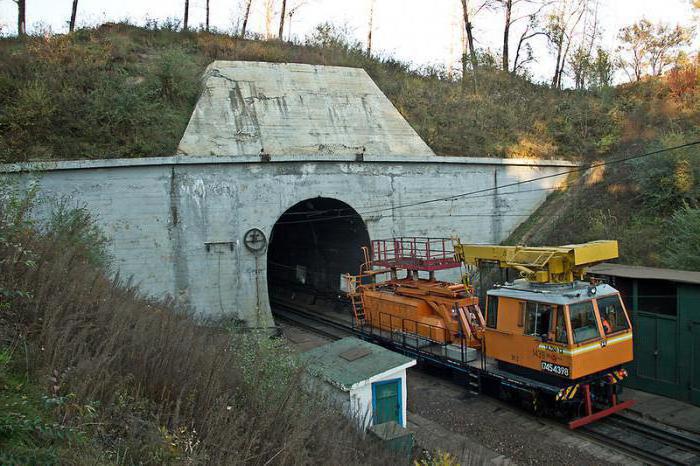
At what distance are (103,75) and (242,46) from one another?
8263 millimetres

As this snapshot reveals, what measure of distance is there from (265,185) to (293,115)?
4.56 m

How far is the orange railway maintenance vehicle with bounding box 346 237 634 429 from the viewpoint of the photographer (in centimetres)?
1004

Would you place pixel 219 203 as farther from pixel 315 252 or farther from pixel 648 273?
pixel 648 273

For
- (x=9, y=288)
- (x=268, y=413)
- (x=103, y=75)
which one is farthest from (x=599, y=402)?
(x=103, y=75)

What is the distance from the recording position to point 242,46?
86.6 feet

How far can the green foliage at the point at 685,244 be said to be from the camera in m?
14.1

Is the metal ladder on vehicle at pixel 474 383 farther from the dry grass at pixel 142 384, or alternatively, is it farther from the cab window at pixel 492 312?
the dry grass at pixel 142 384

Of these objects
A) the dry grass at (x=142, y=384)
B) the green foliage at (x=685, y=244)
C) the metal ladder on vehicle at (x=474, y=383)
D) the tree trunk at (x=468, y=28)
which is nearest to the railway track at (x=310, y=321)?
the metal ladder on vehicle at (x=474, y=383)

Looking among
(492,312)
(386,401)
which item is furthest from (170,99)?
(386,401)

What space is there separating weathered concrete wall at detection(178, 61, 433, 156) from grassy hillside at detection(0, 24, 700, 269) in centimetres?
108

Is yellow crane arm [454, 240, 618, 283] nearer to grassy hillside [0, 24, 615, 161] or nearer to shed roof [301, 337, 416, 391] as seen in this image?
shed roof [301, 337, 416, 391]

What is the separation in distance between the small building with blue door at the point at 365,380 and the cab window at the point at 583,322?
328cm

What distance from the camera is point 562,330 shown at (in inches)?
393

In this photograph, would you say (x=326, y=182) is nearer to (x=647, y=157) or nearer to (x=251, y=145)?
(x=251, y=145)
